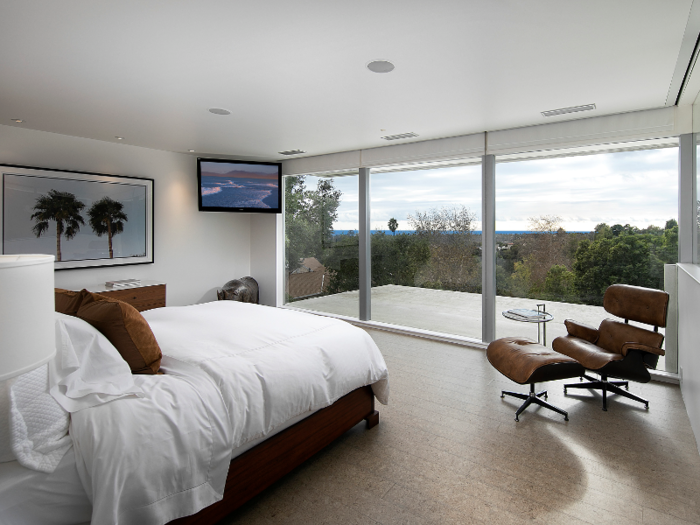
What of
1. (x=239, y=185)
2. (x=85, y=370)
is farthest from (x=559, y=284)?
(x=239, y=185)

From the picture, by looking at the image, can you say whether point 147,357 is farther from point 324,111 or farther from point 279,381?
point 324,111

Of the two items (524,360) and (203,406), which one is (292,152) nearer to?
(524,360)

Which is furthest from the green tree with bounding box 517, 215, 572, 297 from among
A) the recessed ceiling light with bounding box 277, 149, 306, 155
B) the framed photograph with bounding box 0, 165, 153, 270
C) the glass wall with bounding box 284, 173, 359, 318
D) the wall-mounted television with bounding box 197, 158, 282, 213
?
the framed photograph with bounding box 0, 165, 153, 270

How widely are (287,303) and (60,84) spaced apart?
474 cm

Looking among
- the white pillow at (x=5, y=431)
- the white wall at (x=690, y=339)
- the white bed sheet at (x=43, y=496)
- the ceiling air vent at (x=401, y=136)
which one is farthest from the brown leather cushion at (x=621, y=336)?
the white pillow at (x=5, y=431)

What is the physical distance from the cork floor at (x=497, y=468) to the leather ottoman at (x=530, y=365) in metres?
0.11

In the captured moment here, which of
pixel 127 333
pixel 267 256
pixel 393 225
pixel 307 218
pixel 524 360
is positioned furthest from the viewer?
pixel 267 256

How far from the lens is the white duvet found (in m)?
1.52

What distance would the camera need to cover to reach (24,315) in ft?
3.20

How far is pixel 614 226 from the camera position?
422 centimetres

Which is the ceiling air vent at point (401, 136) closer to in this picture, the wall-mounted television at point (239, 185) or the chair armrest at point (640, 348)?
the wall-mounted television at point (239, 185)

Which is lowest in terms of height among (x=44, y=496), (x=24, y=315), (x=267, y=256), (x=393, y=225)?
(x=44, y=496)

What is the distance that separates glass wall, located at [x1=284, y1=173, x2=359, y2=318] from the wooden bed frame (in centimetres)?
354

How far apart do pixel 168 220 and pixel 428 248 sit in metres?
3.90
